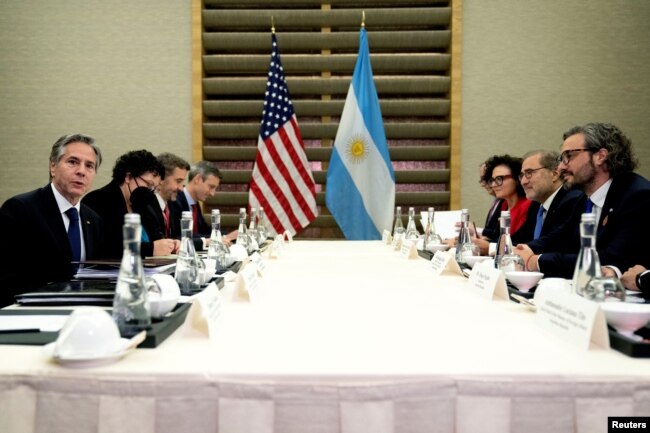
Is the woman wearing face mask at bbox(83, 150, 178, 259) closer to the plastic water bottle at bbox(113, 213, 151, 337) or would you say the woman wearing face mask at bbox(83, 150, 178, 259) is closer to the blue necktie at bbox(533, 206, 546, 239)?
the plastic water bottle at bbox(113, 213, 151, 337)

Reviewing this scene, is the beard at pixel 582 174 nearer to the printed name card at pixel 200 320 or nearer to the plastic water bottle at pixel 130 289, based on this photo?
the printed name card at pixel 200 320

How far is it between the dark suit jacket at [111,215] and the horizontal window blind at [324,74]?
2087 millimetres

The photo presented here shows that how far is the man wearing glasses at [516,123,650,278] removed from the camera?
1.98 meters

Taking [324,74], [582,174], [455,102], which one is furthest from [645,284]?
[324,74]

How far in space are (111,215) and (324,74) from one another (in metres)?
2.87

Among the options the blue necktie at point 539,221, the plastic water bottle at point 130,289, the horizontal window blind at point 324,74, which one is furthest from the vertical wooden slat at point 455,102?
the plastic water bottle at point 130,289

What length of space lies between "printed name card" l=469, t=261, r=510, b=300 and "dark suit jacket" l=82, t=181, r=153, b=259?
1.88m

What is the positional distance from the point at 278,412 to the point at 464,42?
4.90m

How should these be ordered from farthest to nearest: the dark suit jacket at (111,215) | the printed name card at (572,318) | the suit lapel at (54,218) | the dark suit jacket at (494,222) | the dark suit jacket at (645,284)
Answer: the dark suit jacket at (494,222)
the dark suit jacket at (111,215)
the suit lapel at (54,218)
the dark suit jacket at (645,284)
the printed name card at (572,318)

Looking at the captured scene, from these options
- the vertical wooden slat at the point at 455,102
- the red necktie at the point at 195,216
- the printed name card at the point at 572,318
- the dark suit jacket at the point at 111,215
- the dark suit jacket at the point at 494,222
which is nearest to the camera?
the printed name card at the point at 572,318

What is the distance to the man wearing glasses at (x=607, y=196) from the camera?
77.9 inches

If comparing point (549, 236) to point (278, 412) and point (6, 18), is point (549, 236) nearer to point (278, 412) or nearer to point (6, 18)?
point (278, 412)

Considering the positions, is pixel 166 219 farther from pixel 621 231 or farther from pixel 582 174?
pixel 621 231

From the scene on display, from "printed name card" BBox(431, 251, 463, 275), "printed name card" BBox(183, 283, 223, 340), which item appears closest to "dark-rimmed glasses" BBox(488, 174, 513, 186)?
"printed name card" BBox(431, 251, 463, 275)
